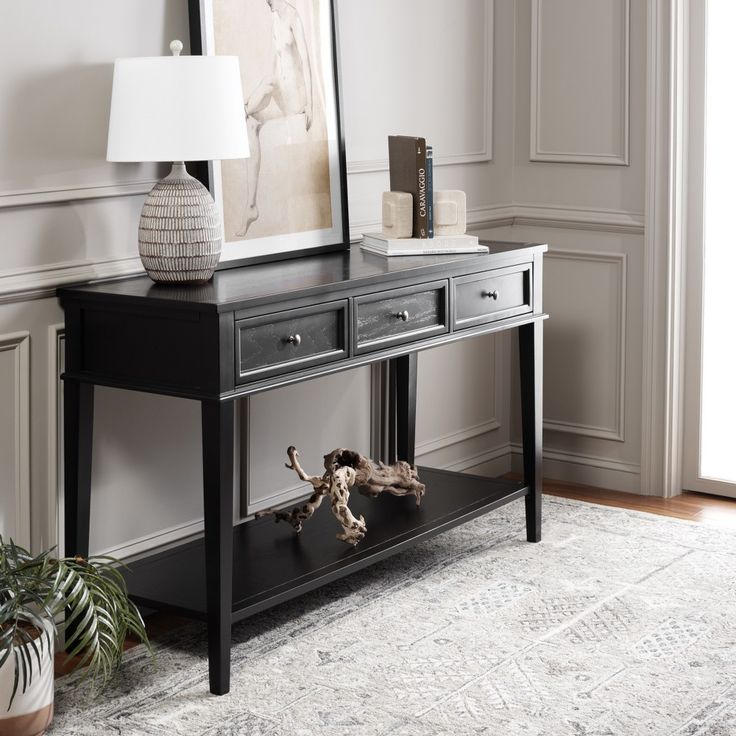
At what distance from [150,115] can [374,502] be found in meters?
1.39

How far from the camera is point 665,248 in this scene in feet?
13.2

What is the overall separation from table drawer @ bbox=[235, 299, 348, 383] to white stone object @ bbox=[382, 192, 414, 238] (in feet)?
1.77

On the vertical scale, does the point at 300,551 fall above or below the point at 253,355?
below

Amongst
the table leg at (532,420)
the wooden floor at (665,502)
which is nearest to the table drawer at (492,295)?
the table leg at (532,420)

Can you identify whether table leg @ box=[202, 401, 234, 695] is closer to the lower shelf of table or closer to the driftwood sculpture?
the lower shelf of table

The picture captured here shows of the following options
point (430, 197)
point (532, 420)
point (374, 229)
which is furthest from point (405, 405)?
point (430, 197)

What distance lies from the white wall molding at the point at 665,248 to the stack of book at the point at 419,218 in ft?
3.19

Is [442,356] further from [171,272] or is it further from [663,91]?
[171,272]

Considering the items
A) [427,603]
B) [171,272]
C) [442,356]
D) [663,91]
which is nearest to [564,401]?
[442,356]

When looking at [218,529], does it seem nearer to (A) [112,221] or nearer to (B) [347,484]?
(B) [347,484]

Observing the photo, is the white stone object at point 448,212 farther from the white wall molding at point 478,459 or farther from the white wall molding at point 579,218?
the white wall molding at point 478,459

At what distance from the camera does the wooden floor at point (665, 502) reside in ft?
12.9

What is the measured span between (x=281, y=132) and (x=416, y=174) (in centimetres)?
39

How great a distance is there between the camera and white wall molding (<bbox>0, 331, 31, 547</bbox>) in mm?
2676
